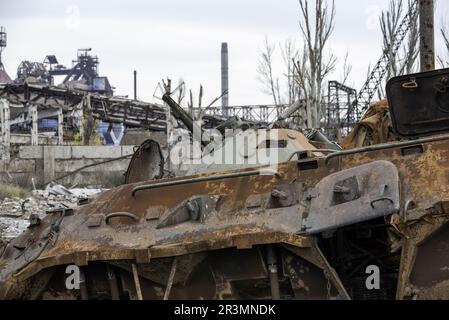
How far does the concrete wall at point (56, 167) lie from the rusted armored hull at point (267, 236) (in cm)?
1474

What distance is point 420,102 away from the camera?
17.2 ft

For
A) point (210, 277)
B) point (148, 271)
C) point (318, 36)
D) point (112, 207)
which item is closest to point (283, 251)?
point (210, 277)

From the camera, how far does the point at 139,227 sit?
4.84 meters

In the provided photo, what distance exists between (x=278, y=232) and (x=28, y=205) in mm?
11889

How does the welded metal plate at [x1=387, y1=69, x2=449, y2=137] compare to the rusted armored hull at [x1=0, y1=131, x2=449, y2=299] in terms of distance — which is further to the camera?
the welded metal plate at [x1=387, y1=69, x2=449, y2=137]

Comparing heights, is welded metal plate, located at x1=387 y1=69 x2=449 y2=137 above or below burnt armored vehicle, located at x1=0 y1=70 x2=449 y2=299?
above

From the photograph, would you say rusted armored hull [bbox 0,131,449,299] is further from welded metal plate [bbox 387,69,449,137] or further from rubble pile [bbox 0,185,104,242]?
rubble pile [bbox 0,185,104,242]

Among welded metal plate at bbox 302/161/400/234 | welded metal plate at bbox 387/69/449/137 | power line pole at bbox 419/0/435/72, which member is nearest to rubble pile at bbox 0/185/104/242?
welded metal plate at bbox 387/69/449/137

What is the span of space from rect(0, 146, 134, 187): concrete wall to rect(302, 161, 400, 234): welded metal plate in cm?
1570

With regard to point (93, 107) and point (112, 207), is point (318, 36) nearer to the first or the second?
point (93, 107)

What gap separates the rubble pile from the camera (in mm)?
11530

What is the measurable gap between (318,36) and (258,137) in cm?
1497

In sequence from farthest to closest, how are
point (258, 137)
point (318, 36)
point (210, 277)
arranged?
point (318, 36), point (258, 137), point (210, 277)

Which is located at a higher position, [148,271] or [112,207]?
[112,207]
